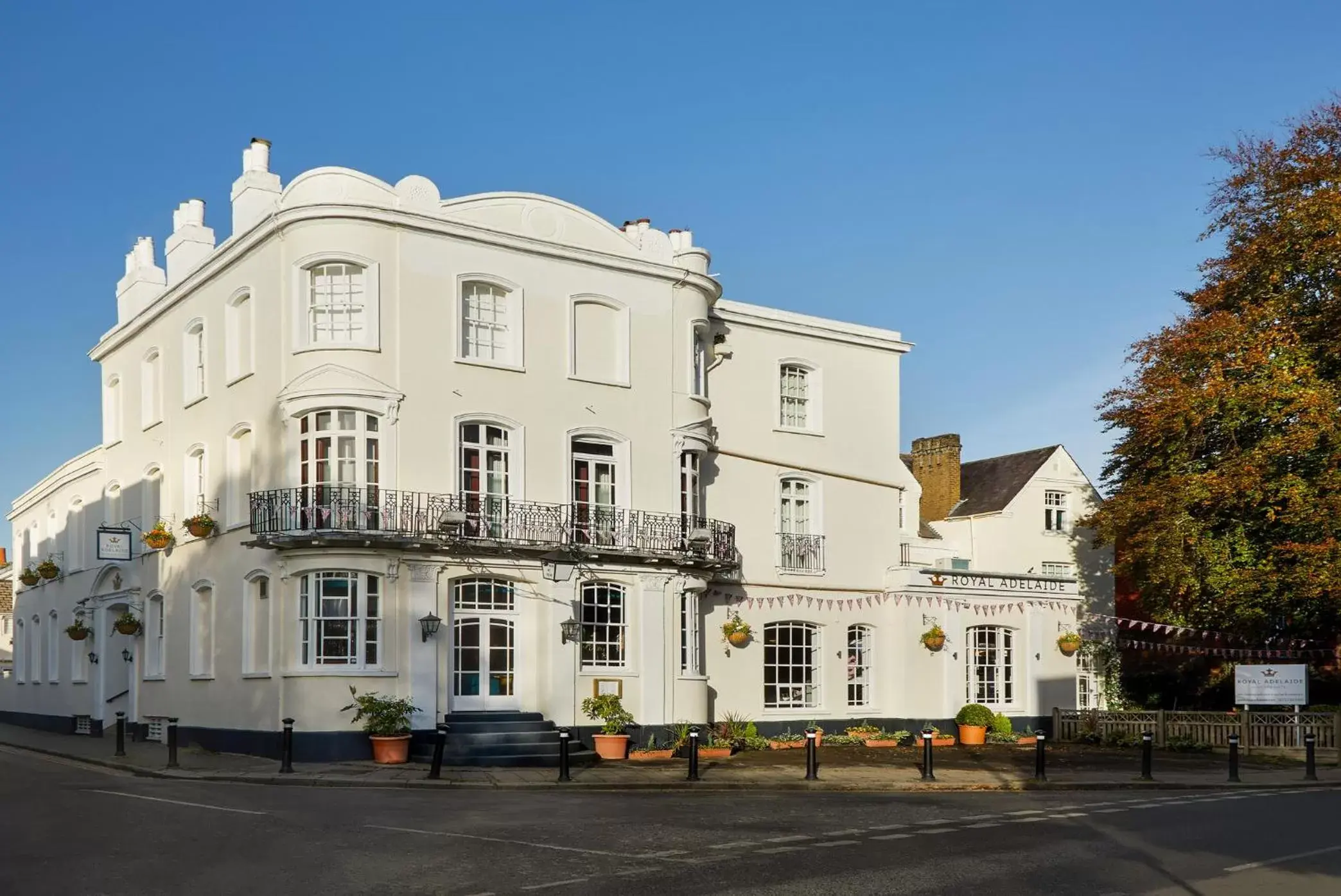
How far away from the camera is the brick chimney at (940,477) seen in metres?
44.5

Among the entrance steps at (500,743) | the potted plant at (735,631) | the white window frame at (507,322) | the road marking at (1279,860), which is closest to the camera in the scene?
the road marking at (1279,860)

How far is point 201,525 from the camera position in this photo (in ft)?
93.7

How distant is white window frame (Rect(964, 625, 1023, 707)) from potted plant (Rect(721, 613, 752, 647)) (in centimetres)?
603

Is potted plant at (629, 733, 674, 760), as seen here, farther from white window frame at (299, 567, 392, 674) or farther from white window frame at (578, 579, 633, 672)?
white window frame at (299, 567, 392, 674)

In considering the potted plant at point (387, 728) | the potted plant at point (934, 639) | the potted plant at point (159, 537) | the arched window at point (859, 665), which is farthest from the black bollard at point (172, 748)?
the potted plant at point (934, 639)

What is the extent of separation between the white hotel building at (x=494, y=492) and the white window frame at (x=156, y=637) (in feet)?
0.34

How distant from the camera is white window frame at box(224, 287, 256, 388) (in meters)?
27.5

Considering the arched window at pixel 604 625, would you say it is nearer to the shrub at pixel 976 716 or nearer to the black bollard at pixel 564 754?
the black bollard at pixel 564 754

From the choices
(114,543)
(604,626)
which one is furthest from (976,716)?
(114,543)

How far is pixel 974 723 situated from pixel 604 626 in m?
9.45

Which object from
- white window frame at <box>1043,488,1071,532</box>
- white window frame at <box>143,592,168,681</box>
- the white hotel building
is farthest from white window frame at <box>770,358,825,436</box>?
white window frame at <box>143,592,168,681</box>

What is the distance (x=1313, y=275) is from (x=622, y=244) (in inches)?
602

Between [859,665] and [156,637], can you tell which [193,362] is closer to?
[156,637]

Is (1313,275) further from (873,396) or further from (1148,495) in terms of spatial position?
(873,396)
